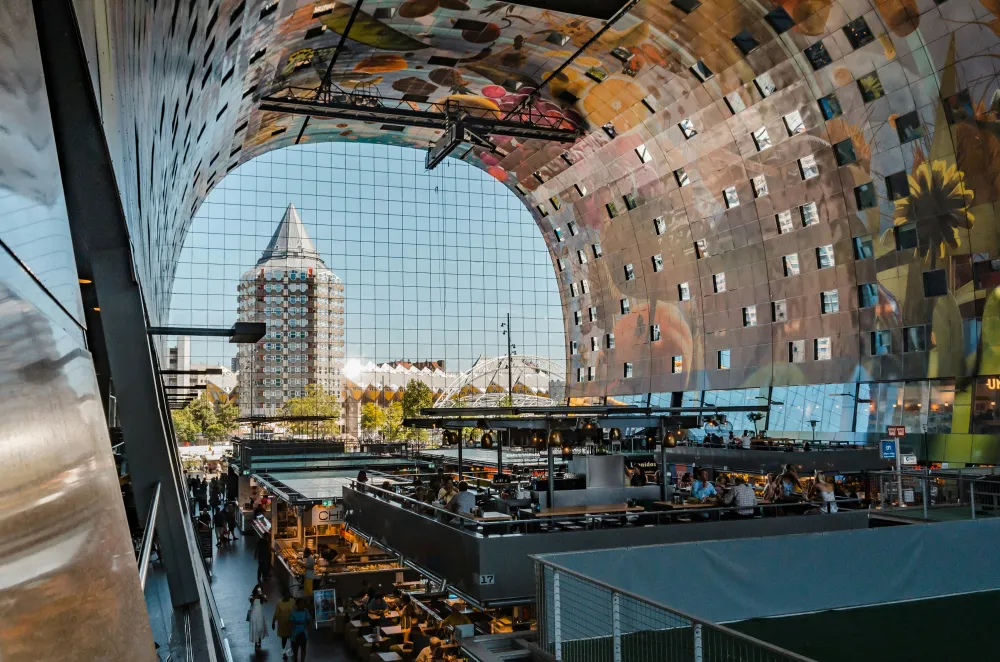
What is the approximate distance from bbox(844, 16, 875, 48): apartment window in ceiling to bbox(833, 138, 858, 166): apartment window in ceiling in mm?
3738

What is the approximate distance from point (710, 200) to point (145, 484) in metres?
33.2

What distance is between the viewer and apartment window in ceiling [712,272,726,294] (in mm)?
36547

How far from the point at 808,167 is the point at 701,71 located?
5.34 m

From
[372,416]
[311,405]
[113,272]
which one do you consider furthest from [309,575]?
[372,416]

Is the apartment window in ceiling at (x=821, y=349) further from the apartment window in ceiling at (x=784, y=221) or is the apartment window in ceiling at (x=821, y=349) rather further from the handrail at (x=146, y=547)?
the handrail at (x=146, y=547)

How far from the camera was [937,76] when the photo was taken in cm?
2500

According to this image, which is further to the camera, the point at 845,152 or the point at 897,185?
the point at 845,152

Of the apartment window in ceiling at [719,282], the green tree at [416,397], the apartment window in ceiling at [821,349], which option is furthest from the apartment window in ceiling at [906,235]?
the green tree at [416,397]

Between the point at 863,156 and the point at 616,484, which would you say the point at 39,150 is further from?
the point at 863,156

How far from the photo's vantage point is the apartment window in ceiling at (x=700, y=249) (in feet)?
121

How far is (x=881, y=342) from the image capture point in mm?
29234

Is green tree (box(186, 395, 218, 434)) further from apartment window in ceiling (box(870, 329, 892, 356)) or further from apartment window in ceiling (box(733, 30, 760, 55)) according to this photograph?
apartment window in ceiling (box(870, 329, 892, 356))

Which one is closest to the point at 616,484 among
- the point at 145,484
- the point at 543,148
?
the point at 145,484

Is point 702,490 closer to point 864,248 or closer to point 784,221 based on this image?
point 864,248
